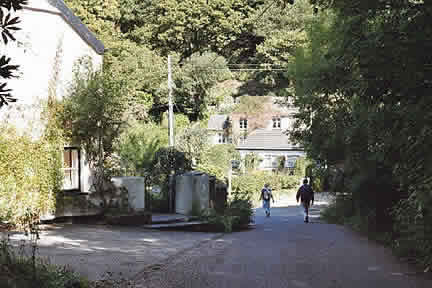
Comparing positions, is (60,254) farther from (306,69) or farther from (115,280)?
(306,69)

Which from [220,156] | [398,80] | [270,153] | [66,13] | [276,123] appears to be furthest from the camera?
[276,123]

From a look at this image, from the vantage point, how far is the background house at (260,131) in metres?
47.8

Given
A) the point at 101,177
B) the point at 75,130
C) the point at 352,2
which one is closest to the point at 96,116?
the point at 75,130

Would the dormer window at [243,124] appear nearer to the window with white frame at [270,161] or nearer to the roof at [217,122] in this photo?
the roof at [217,122]

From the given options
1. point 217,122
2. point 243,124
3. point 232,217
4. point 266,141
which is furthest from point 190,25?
point 232,217

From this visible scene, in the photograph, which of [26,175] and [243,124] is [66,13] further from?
[243,124]

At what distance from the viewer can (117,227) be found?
14586 mm

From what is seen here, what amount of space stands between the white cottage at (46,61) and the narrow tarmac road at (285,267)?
4669mm

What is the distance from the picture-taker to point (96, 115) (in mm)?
14023

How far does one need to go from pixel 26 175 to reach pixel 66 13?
188 inches

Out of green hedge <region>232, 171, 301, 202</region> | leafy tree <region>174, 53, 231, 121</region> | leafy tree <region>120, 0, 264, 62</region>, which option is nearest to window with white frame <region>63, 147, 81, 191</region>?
green hedge <region>232, 171, 301, 202</region>

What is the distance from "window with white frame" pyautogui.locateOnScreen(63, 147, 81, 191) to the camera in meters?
14.6

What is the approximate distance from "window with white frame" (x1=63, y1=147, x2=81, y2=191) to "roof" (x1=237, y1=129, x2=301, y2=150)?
33853 millimetres

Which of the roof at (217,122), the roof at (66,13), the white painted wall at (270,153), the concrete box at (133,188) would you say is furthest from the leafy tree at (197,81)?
the concrete box at (133,188)
